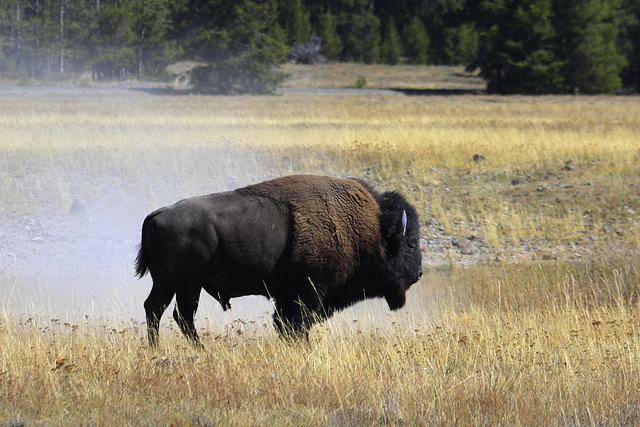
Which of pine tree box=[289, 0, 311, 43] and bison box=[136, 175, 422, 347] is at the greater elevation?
bison box=[136, 175, 422, 347]

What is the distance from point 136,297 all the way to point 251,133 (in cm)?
1378

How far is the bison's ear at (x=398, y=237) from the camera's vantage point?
21.6 ft

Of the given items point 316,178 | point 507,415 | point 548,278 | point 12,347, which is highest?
point 316,178

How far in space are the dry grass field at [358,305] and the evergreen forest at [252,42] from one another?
20091mm

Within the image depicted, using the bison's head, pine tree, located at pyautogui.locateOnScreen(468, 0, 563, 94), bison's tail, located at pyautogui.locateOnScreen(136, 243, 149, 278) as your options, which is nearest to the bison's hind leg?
bison's tail, located at pyautogui.locateOnScreen(136, 243, 149, 278)

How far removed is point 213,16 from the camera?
→ 50.6 meters

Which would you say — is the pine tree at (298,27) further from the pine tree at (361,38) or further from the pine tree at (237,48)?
the pine tree at (237,48)

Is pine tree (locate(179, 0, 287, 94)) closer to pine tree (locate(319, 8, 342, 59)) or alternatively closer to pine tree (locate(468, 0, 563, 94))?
pine tree (locate(468, 0, 563, 94))

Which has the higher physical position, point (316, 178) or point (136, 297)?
point (316, 178)

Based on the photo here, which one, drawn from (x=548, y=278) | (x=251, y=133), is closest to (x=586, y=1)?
(x=251, y=133)

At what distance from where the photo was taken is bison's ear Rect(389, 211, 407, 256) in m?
6.59

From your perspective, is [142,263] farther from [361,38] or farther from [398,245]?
[361,38]

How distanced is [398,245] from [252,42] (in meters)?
44.0

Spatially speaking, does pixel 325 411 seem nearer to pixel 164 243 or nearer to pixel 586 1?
pixel 164 243
